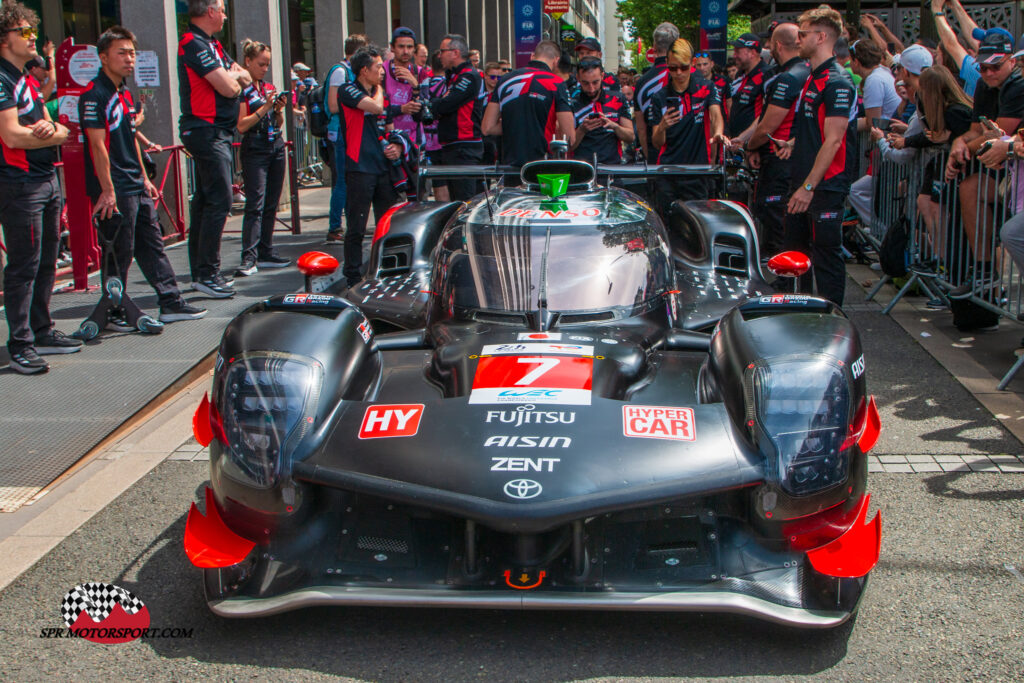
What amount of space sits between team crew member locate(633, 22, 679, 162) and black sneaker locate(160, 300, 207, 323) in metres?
4.01

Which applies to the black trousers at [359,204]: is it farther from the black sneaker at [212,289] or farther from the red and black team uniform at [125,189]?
the red and black team uniform at [125,189]

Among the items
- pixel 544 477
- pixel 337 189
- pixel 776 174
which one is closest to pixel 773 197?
pixel 776 174

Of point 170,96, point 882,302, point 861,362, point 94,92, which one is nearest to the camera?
point 861,362

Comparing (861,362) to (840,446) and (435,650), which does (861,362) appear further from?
(435,650)

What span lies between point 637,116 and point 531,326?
598 centimetres

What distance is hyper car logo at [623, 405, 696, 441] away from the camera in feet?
10.4

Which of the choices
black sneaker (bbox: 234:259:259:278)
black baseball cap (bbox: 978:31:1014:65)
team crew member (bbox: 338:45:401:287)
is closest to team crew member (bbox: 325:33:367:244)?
black sneaker (bbox: 234:259:259:278)

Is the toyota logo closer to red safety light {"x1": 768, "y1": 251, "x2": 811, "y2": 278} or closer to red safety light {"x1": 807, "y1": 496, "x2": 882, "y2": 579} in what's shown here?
red safety light {"x1": 807, "y1": 496, "x2": 882, "y2": 579}

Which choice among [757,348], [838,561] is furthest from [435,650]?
[757,348]

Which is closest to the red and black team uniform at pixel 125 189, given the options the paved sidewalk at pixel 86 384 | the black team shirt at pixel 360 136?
the paved sidewalk at pixel 86 384

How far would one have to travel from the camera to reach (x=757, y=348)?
3449mm

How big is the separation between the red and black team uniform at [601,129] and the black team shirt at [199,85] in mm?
3032
